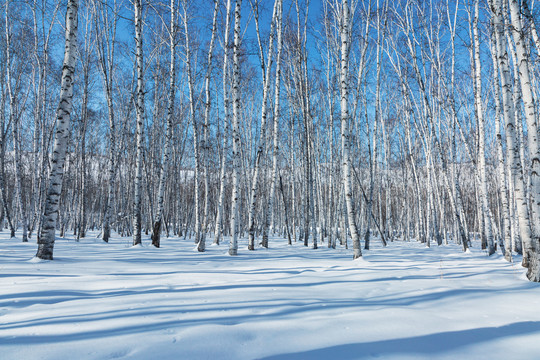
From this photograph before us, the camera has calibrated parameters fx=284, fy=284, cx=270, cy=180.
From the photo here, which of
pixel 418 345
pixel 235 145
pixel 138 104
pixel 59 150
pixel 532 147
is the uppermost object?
pixel 138 104

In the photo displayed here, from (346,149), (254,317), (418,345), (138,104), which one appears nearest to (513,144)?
(346,149)

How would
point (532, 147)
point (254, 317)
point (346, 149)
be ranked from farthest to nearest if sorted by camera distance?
point (346, 149)
point (532, 147)
point (254, 317)

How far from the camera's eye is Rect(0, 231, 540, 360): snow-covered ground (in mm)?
1838

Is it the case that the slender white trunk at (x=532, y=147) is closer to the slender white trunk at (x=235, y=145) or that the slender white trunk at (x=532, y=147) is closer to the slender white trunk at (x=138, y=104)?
the slender white trunk at (x=235, y=145)

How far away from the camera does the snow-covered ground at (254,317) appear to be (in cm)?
184

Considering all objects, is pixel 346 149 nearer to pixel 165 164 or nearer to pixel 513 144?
pixel 513 144

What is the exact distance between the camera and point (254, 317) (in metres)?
2.38

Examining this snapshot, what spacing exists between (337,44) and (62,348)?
481 inches

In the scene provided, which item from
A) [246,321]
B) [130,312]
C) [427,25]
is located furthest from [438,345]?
[427,25]

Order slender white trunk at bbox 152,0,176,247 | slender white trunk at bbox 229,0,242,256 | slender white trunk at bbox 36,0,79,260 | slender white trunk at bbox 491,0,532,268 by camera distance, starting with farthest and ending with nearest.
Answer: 1. slender white trunk at bbox 152,0,176,247
2. slender white trunk at bbox 229,0,242,256
3. slender white trunk at bbox 491,0,532,268
4. slender white trunk at bbox 36,0,79,260

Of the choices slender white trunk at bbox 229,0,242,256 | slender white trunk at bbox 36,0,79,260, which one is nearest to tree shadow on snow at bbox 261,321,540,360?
slender white trunk at bbox 36,0,79,260

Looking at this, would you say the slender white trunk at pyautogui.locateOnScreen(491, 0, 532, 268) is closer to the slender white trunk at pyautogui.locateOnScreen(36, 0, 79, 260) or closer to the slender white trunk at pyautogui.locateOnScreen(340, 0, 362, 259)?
the slender white trunk at pyautogui.locateOnScreen(340, 0, 362, 259)

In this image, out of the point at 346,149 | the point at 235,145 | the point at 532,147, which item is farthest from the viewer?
the point at 235,145

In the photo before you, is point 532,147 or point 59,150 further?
point 59,150
